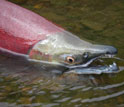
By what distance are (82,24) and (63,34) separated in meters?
0.98

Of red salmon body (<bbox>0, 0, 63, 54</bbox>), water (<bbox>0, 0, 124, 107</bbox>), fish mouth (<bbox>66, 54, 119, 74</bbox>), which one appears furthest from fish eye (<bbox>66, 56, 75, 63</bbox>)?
red salmon body (<bbox>0, 0, 63, 54</bbox>)

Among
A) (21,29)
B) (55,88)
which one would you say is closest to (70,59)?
(55,88)

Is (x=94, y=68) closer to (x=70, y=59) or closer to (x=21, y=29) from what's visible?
(x=70, y=59)

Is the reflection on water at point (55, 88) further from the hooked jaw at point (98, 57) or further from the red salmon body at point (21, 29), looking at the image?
the red salmon body at point (21, 29)

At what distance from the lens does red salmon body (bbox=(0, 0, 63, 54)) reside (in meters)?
3.66

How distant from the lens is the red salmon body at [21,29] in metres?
3.66

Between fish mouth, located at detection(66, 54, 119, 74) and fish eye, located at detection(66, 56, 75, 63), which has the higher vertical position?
fish eye, located at detection(66, 56, 75, 63)

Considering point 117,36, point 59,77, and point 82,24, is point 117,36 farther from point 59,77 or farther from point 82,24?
point 59,77

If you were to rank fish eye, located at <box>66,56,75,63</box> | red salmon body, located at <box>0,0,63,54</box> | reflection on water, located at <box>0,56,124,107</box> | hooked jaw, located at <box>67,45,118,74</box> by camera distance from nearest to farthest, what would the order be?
reflection on water, located at <box>0,56,124,107</box> → hooked jaw, located at <box>67,45,118,74</box> → fish eye, located at <box>66,56,75,63</box> → red salmon body, located at <box>0,0,63,54</box>

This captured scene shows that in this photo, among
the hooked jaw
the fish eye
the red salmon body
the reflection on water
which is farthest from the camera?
the red salmon body

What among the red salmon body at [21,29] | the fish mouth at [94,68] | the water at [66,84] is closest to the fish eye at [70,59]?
the fish mouth at [94,68]

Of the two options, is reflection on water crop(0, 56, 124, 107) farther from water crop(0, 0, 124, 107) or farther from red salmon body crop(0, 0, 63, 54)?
red salmon body crop(0, 0, 63, 54)

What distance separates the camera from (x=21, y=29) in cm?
373

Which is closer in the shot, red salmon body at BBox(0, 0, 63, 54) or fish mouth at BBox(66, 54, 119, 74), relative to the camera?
fish mouth at BBox(66, 54, 119, 74)
